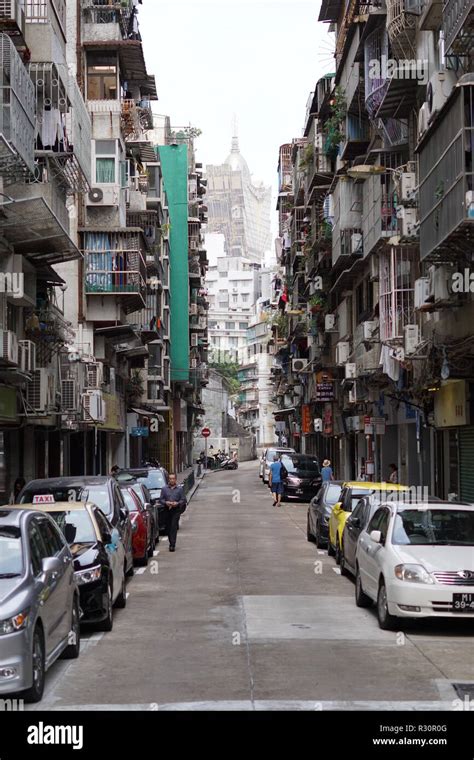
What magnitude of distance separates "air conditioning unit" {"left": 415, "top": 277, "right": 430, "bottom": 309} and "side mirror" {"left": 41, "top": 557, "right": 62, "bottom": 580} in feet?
43.7

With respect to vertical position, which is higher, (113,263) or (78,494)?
(113,263)

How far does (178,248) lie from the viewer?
70.5 meters

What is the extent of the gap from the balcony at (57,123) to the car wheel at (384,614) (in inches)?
576

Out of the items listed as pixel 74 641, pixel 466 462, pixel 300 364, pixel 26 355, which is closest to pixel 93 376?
pixel 26 355

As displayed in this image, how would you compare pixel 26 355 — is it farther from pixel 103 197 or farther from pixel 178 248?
pixel 178 248

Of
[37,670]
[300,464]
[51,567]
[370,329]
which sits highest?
[370,329]

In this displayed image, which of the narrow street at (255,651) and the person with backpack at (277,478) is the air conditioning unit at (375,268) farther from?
the narrow street at (255,651)

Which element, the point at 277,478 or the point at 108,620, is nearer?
the point at 108,620

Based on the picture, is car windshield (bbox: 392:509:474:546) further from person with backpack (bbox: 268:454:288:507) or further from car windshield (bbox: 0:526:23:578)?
person with backpack (bbox: 268:454:288:507)

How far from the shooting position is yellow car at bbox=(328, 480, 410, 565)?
810 inches

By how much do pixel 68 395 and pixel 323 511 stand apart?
11719mm

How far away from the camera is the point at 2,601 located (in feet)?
30.0
